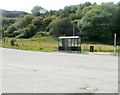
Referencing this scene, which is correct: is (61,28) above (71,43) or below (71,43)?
above

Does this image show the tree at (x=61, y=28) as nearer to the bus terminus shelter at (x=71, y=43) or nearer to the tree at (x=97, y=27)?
the tree at (x=97, y=27)

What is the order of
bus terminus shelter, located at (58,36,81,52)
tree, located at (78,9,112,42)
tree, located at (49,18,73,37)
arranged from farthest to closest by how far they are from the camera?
tree, located at (49,18,73,37)
tree, located at (78,9,112,42)
bus terminus shelter, located at (58,36,81,52)

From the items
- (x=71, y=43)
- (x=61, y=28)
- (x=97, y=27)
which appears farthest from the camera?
(x=61, y=28)

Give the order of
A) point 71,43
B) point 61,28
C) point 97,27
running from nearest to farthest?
point 71,43 → point 97,27 → point 61,28

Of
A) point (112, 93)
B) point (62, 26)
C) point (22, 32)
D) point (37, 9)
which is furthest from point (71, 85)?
point (37, 9)

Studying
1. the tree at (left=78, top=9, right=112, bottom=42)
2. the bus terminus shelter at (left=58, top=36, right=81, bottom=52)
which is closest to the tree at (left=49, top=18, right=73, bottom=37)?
the tree at (left=78, top=9, right=112, bottom=42)

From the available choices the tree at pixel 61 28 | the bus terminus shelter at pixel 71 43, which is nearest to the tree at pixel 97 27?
the tree at pixel 61 28

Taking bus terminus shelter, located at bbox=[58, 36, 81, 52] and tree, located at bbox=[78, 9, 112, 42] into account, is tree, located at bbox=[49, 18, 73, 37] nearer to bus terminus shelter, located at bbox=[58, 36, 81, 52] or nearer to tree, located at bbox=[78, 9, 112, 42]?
tree, located at bbox=[78, 9, 112, 42]

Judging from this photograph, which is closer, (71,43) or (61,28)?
(71,43)

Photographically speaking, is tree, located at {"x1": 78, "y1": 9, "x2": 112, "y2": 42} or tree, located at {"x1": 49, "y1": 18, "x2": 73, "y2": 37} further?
tree, located at {"x1": 49, "y1": 18, "x2": 73, "y2": 37}

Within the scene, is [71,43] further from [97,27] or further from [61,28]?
[61,28]

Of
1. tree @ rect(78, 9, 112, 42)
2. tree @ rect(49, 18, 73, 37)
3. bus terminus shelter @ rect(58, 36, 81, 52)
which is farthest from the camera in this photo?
tree @ rect(49, 18, 73, 37)

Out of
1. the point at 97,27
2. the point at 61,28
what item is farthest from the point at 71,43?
the point at 61,28

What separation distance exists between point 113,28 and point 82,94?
250 feet
